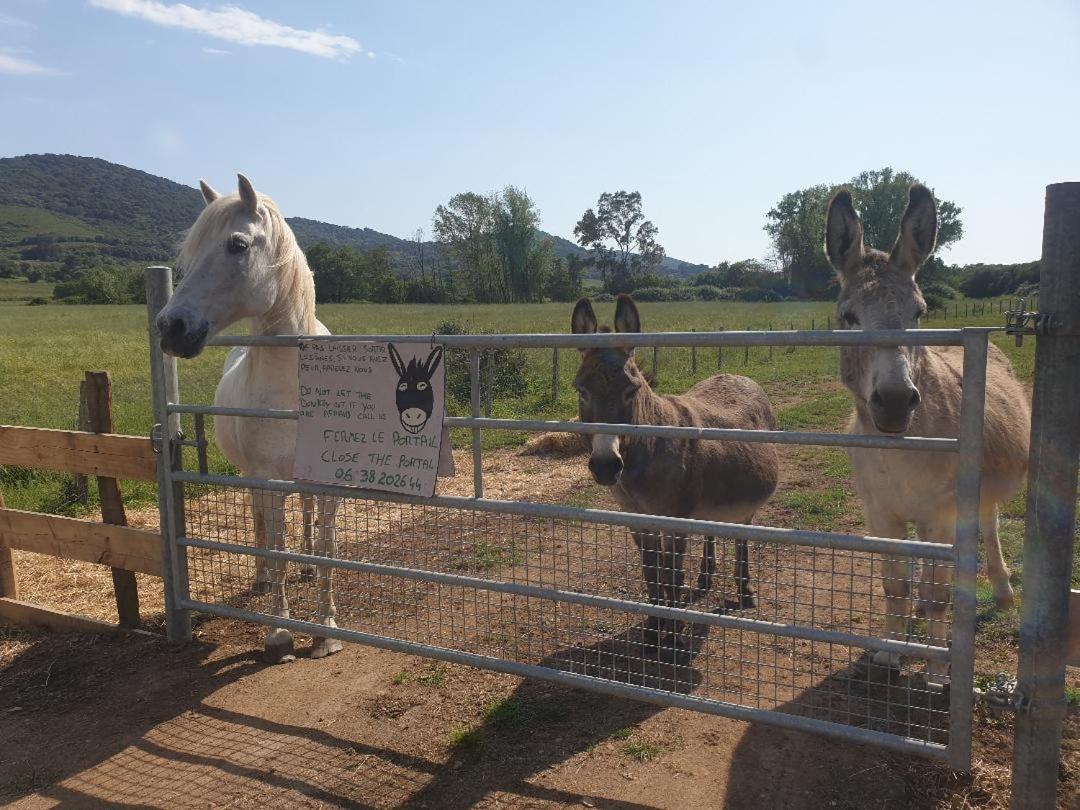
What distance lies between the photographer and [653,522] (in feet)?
9.73

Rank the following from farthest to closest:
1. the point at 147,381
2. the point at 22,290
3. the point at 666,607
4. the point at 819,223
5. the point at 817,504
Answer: the point at 22,290
the point at 819,223
the point at 147,381
the point at 817,504
the point at 666,607

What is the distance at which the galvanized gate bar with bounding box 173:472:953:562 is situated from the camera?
A: 251 cm

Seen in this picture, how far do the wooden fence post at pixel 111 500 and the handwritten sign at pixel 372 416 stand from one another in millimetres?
1867

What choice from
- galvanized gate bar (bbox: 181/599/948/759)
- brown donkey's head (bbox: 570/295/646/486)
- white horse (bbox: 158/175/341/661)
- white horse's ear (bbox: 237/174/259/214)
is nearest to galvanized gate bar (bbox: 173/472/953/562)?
white horse (bbox: 158/175/341/661)

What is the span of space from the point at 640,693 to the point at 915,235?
232cm

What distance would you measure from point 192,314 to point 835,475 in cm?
696

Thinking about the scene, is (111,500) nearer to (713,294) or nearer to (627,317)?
(627,317)

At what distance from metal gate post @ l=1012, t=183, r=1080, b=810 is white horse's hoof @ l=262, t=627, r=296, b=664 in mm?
3665

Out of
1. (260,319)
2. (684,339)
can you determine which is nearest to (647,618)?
(684,339)

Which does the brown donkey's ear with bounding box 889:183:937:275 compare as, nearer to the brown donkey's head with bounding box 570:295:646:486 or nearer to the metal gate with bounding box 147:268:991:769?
the metal gate with bounding box 147:268:991:769

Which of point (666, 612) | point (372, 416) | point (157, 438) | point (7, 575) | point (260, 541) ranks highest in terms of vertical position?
point (372, 416)

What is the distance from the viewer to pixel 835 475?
26.9ft

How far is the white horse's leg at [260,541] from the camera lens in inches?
181

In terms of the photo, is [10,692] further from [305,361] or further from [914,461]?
[914,461]
